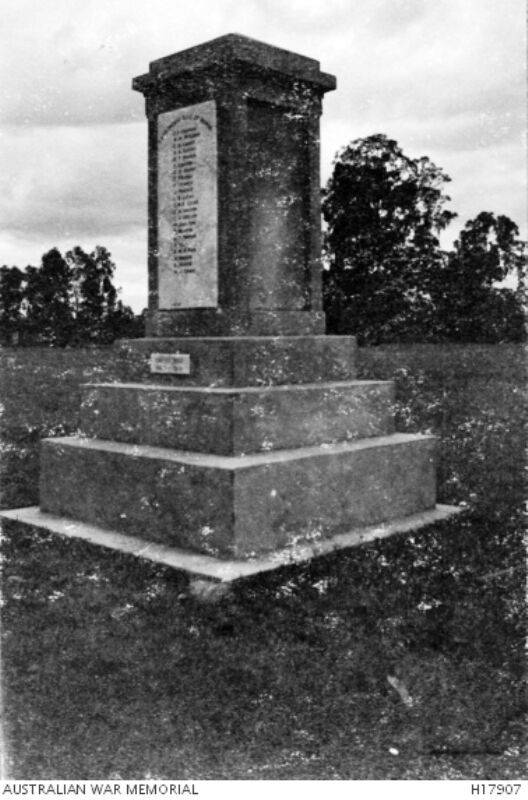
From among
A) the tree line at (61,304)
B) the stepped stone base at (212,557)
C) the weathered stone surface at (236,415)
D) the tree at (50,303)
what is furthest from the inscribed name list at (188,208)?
the tree at (50,303)

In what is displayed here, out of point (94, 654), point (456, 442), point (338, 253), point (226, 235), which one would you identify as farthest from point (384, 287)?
point (94, 654)

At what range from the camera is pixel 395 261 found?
2614 cm

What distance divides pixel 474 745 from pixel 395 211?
25007 mm

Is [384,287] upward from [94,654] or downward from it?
upward

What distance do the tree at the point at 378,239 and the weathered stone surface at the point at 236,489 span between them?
18.4 m

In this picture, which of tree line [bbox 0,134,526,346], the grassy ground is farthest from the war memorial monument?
tree line [bbox 0,134,526,346]

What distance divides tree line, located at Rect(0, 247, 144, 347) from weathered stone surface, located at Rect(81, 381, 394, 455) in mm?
35949

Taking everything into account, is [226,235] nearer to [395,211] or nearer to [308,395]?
[308,395]

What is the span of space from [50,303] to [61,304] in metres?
1.16

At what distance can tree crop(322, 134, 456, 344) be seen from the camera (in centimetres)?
2498

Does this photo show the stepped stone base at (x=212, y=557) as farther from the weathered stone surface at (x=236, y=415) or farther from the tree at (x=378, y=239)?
the tree at (x=378, y=239)

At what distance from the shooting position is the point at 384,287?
2508 cm

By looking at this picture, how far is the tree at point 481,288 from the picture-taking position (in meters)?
27.4

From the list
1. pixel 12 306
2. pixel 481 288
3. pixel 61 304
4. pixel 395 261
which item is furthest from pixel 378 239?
pixel 12 306
